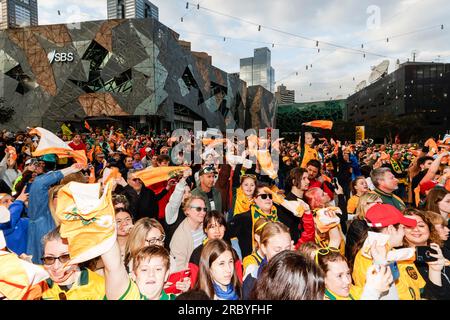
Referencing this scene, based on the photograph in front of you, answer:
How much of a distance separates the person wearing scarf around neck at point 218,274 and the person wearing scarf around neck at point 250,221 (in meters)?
1.17

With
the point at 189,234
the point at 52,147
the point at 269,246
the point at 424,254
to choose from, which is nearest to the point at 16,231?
the point at 52,147

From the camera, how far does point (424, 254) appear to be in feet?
9.20

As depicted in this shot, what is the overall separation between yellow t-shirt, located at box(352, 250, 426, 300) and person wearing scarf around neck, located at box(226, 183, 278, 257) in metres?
1.52

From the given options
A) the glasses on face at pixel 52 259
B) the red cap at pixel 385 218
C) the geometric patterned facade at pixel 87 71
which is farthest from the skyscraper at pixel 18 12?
the red cap at pixel 385 218

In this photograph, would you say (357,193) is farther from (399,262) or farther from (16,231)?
(16,231)

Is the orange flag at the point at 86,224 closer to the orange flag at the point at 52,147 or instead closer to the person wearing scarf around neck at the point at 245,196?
the orange flag at the point at 52,147

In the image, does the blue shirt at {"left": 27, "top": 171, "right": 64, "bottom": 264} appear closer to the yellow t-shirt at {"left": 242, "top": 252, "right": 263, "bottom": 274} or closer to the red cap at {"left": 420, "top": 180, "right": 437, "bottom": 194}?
the yellow t-shirt at {"left": 242, "top": 252, "right": 263, "bottom": 274}

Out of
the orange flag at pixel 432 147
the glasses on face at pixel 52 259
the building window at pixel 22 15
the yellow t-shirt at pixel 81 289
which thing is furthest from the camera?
the building window at pixel 22 15

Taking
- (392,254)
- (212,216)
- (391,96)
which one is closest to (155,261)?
(212,216)

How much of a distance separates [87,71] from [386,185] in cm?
3392

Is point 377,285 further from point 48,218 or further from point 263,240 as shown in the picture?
point 48,218

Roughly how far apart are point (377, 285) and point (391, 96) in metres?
82.0

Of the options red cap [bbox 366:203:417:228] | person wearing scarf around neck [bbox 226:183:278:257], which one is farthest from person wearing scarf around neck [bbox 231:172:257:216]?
red cap [bbox 366:203:417:228]

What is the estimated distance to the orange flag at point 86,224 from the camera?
2.00m
